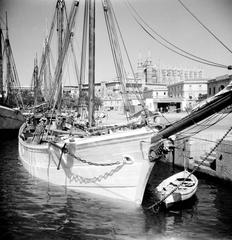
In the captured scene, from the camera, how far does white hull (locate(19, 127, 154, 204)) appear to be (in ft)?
38.4

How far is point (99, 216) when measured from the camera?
1078 centimetres

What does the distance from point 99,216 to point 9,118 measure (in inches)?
1347

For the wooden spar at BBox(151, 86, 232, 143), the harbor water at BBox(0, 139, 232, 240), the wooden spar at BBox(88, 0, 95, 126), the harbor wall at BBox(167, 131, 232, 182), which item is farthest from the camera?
the harbor wall at BBox(167, 131, 232, 182)

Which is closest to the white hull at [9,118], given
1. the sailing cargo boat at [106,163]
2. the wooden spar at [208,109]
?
the sailing cargo boat at [106,163]

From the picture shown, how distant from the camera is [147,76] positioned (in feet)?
561

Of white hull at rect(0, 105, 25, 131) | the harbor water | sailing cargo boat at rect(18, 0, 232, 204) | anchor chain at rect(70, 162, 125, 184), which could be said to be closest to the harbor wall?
the harbor water

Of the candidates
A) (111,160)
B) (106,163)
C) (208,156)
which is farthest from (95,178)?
(208,156)

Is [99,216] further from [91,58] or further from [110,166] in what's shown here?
[91,58]

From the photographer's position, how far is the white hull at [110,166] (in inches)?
461

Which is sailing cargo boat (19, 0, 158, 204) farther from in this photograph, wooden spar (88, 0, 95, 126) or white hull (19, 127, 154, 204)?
wooden spar (88, 0, 95, 126)

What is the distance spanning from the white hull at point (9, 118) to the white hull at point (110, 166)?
29.2 metres

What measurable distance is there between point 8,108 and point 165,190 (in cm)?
3338

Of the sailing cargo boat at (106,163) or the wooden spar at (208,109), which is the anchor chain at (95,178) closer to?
the sailing cargo boat at (106,163)

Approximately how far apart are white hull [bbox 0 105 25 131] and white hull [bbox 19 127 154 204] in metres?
29.2
